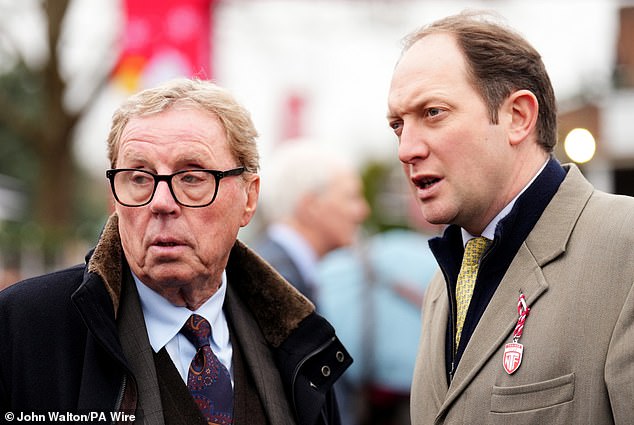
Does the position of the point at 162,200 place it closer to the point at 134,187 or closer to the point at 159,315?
the point at 134,187

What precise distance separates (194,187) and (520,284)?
1.13m

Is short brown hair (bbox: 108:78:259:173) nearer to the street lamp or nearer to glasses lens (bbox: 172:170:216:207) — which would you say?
glasses lens (bbox: 172:170:216:207)

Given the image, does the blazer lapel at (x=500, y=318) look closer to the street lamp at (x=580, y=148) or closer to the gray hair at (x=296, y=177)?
the street lamp at (x=580, y=148)

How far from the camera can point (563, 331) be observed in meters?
2.64

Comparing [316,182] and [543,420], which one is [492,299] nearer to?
[543,420]

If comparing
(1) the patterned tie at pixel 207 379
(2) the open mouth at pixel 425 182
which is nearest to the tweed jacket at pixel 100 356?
(1) the patterned tie at pixel 207 379

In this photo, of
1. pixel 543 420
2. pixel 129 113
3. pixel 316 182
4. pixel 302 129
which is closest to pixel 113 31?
pixel 302 129

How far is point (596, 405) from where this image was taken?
2.55 meters

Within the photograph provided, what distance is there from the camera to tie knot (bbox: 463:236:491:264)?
308 centimetres

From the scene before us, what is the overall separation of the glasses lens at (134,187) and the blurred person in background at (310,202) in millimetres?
2603

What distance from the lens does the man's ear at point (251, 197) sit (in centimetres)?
313

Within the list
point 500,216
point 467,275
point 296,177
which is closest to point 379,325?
point 296,177

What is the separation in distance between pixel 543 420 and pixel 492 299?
45 cm

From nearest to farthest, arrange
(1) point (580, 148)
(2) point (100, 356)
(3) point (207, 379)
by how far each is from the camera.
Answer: (2) point (100, 356) → (3) point (207, 379) → (1) point (580, 148)
